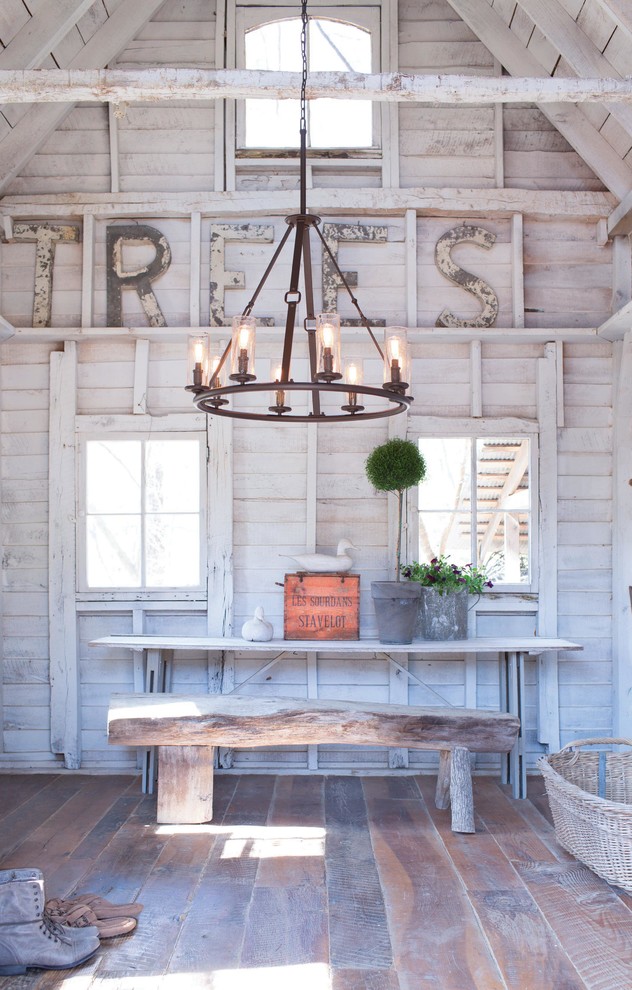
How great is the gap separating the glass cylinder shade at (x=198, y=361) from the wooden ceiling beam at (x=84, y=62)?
280cm

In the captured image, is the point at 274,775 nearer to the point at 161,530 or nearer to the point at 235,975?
the point at 161,530

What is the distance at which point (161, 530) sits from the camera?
5.31 m


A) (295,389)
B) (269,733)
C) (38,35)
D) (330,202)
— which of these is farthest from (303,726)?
(38,35)

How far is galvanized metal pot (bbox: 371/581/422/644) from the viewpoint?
473cm

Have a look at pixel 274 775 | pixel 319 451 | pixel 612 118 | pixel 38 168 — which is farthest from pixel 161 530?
pixel 612 118

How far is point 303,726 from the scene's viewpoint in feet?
14.0

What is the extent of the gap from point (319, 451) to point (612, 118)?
8.88ft

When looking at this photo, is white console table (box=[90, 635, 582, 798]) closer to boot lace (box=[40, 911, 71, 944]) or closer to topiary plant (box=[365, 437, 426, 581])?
topiary plant (box=[365, 437, 426, 581])

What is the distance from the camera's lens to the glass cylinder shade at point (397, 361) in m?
2.99

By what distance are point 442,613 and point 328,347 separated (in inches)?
100

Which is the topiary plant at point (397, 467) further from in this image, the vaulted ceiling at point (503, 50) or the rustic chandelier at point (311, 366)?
the vaulted ceiling at point (503, 50)

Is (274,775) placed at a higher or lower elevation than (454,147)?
lower

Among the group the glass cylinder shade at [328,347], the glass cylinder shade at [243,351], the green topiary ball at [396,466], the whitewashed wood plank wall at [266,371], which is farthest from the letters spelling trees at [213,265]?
the glass cylinder shade at [328,347]

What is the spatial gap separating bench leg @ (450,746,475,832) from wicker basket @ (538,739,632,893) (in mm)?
403
